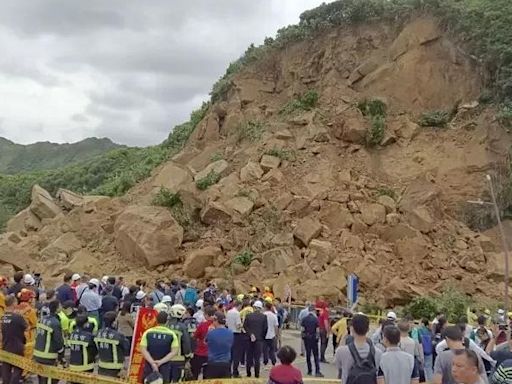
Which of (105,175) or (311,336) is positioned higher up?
(105,175)

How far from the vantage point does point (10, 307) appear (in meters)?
10.3

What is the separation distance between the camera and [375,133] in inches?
1200

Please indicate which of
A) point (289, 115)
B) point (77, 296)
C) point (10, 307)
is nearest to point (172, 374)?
point (10, 307)

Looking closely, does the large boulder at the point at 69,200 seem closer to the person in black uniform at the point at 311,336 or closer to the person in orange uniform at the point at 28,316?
the person in black uniform at the point at 311,336

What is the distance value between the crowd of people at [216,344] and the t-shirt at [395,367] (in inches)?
0.4

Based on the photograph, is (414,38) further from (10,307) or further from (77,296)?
(10,307)

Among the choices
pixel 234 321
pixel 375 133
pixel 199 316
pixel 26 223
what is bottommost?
pixel 234 321

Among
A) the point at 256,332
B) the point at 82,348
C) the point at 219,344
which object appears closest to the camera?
the point at 82,348

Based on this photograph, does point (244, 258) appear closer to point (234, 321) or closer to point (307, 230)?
point (307, 230)

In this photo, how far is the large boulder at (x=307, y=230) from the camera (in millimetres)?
25875

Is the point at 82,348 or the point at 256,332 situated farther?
the point at 256,332

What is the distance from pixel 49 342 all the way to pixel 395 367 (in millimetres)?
5382

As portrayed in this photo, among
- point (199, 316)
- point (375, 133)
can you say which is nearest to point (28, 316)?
point (199, 316)

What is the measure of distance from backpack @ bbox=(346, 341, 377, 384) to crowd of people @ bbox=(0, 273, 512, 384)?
0.01 meters
